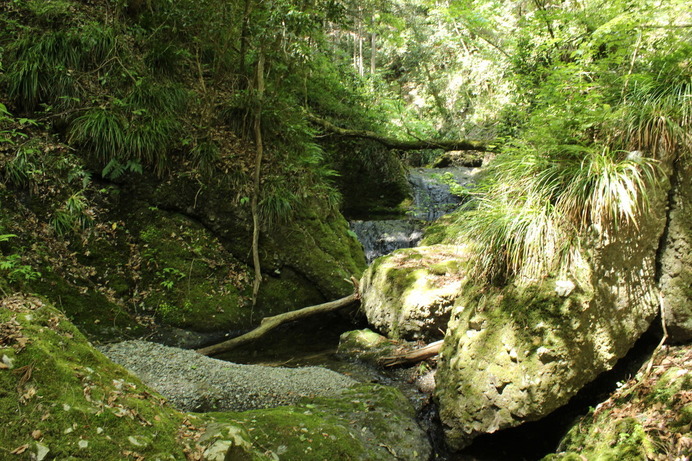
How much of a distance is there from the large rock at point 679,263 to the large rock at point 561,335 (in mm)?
81

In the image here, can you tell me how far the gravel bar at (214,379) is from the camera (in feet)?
12.6

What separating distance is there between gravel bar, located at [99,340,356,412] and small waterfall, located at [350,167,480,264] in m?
5.06

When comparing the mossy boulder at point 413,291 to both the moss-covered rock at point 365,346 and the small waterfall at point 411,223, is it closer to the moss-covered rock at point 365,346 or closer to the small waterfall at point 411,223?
the moss-covered rock at point 365,346

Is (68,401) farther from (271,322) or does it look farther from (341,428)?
(271,322)

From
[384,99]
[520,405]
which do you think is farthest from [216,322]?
[384,99]

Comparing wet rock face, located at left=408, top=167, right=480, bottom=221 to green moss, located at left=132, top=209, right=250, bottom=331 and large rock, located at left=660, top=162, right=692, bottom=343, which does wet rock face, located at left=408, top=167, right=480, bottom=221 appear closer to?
green moss, located at left=132, top=209, right=250, bottom=331

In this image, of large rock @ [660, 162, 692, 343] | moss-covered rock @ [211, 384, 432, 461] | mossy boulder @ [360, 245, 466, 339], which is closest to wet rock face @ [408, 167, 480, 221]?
mossy boulder @ [360, 245, 466, 339]

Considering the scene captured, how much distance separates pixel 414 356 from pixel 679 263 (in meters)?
2.90

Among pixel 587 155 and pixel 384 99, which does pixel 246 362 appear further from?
pixel 384 99

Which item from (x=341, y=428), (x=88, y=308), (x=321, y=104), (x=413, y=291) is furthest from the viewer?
(x=321, y=104)

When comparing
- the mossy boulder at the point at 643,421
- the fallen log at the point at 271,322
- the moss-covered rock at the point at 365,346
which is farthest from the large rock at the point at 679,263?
the fallen log at the point at 271,322

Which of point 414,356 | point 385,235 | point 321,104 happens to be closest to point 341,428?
point 414,356

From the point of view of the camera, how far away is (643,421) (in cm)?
234

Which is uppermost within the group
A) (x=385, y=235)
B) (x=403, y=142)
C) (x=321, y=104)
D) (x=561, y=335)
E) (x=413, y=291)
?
(x=321, y=104)
